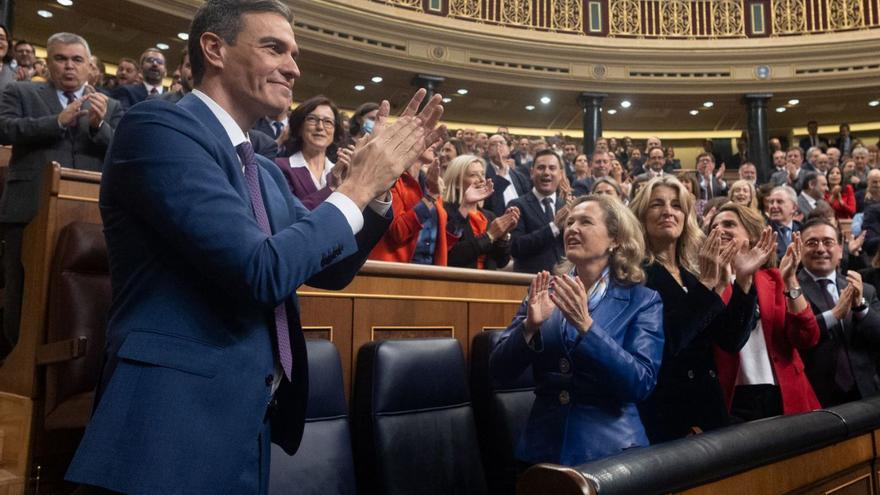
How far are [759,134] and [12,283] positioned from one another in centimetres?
779

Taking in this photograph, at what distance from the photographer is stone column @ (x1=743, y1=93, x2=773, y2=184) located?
7625 millimetres

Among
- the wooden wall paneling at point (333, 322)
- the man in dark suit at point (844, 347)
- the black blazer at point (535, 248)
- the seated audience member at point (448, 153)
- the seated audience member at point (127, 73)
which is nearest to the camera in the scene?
the wooden wall paneling at point (333, 322)

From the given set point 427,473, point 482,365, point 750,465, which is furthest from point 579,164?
point 750,465

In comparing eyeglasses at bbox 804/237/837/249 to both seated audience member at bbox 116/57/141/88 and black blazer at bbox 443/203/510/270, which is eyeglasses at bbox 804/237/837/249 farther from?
seated audience member at bbox 116/57/141/88

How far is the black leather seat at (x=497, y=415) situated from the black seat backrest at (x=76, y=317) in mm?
801

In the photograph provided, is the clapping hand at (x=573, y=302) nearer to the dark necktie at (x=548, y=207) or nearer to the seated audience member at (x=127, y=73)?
the dark necktie at (x=548, y=207)

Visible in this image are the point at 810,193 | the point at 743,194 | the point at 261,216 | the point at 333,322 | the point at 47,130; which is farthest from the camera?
the point at 810,193

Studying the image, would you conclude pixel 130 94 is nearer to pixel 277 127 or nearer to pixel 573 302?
pixel 277 127

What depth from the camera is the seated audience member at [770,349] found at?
1.61 m

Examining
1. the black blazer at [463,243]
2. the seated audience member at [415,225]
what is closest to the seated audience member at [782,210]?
the black blazer at [463,243]

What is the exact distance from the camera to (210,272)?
66 cm

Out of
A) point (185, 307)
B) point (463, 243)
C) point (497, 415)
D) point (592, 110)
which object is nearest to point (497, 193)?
point (463, 243)

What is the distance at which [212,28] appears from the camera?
→ 0.78 metres

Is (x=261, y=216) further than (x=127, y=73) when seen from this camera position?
No
